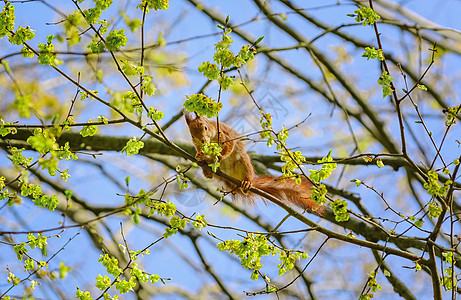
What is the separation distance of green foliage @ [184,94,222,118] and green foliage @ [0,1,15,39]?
2.24 feet

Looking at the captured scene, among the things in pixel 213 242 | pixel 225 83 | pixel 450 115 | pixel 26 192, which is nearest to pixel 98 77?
pixel 225 83

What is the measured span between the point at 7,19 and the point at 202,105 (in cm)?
75

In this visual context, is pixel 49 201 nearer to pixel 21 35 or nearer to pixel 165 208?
pixel 165 208

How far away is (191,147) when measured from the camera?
3.81m

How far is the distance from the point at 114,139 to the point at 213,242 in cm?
138

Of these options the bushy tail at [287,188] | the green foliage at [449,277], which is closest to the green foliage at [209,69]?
the green foliage at [449,277]

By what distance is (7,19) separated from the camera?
1.85m

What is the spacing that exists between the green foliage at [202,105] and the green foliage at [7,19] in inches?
26.9

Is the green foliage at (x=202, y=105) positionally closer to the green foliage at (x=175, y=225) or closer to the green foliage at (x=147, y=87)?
the green foliage at (x=147, y=87)

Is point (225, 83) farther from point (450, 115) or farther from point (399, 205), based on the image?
point (399, 205)

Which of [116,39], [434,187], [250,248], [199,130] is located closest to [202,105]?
[116,39]

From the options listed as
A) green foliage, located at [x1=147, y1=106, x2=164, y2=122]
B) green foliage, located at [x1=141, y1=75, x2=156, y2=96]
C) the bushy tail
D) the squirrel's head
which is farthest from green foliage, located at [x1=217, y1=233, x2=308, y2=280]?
the squirrel's head

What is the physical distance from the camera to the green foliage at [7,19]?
1.83m

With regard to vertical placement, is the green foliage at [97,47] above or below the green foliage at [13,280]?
above
